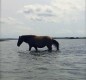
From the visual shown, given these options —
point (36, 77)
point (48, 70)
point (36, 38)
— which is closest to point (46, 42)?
point (36, 38)

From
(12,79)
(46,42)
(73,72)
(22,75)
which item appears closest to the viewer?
(12,79)

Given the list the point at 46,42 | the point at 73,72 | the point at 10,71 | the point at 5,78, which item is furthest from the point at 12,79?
the point at 46,42

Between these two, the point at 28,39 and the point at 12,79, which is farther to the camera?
the point at 28,39

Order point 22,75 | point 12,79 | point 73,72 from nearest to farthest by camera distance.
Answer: point 12,79, point 22,75, point 73,72

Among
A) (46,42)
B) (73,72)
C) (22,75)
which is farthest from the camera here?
(46,42)

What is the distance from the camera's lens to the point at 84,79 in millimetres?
10797

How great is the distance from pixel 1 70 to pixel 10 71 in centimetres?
44

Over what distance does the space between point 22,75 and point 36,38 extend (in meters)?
14.5

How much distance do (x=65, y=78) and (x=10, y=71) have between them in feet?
8.78

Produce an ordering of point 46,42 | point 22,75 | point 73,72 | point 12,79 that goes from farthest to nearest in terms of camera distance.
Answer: point 46,42, point 73,72, point 22,75, point 12,79

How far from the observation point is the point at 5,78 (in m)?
10.9

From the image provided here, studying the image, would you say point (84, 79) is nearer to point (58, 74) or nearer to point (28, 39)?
point (58, 74)

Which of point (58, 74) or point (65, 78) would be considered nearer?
point (65, 78)

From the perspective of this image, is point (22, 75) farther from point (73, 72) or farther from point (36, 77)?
point (73, 72)
